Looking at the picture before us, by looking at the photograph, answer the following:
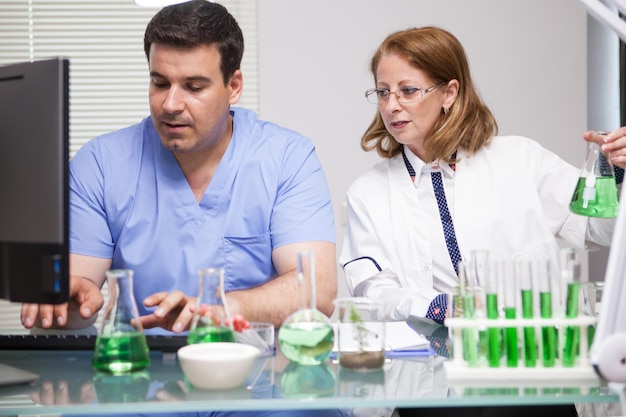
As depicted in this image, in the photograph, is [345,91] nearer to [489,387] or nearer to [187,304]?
[187,304]

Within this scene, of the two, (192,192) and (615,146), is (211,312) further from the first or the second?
(615,146)

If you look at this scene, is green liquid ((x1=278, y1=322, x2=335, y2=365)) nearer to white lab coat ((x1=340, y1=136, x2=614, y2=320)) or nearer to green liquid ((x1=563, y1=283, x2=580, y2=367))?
green liquid ((x1=563, y1=283, x2=580, y2=367))

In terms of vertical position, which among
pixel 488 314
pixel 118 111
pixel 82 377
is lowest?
pixel 82 377

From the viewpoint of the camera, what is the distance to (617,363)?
1003 mm

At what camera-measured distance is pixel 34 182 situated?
1.13 m

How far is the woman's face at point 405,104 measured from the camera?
2.13 metres

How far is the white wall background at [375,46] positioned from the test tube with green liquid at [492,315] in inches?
85.1

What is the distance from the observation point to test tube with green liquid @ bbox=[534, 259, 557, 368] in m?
1.06

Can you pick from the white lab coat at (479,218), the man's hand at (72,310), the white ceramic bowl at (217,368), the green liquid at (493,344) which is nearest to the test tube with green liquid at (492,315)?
the green liquid at (493,344)

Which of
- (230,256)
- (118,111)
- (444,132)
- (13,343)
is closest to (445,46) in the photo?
(444,132)

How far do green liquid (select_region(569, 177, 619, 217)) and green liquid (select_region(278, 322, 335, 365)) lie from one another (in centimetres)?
63

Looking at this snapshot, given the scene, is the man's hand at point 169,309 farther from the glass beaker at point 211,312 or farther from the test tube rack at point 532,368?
the test tube rack at point 532,368

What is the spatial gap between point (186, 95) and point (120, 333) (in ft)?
2.58

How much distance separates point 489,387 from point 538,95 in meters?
2.47
